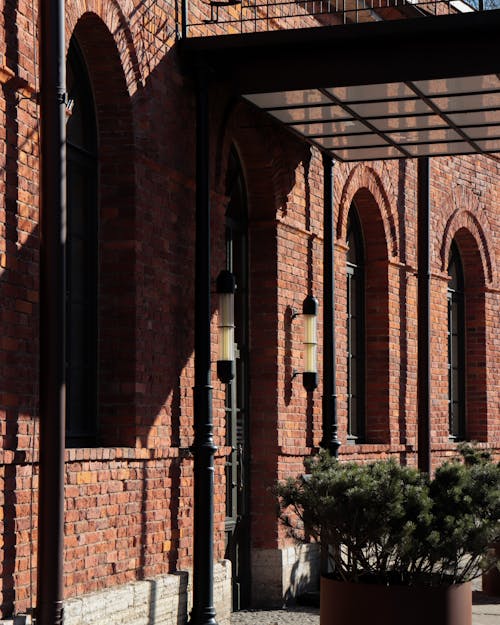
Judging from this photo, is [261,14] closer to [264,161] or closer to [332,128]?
[332,128]

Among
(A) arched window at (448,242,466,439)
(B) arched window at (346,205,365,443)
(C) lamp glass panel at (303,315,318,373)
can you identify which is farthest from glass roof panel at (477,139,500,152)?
(A) arched window at (448,242,466,439)

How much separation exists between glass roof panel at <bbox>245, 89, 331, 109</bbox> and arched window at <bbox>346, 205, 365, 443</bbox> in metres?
4.21

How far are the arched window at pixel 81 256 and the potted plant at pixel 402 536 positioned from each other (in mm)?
1739

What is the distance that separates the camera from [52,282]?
808 centimetres

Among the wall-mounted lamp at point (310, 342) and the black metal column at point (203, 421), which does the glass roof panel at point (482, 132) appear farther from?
the black metal column at point (203, 421)

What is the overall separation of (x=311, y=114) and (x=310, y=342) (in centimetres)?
215

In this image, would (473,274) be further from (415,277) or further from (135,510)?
(135,510)

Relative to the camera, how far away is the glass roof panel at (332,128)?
41.3 feet

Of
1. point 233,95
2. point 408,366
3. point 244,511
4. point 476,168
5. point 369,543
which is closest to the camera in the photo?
point 369,543

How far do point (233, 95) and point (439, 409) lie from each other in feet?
23.6

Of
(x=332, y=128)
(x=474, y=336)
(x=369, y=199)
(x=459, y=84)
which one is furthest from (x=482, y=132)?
(x=474, y=336)

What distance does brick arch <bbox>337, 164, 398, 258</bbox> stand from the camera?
591 inches

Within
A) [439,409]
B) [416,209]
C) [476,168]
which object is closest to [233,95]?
[416,209]

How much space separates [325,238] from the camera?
13.7m
